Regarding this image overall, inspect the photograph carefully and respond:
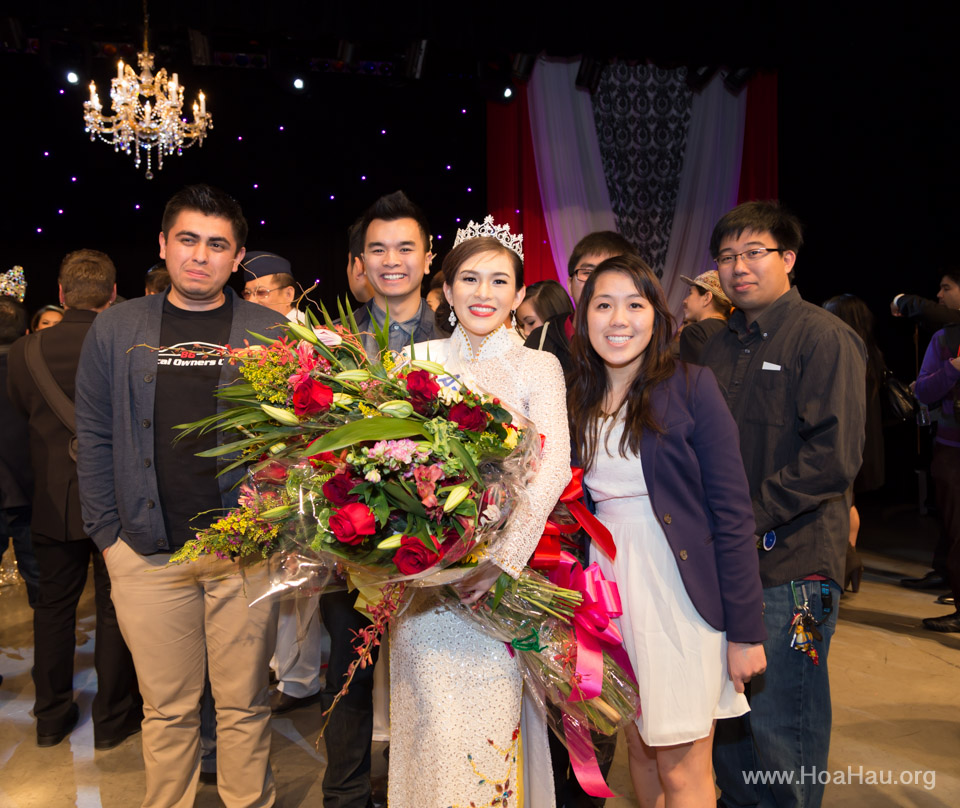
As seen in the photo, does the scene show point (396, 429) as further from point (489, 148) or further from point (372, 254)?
point (489, 148)

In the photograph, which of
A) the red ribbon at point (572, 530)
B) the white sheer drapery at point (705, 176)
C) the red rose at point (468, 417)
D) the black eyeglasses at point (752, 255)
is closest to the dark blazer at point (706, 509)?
the red ribbon at point (572, 530)

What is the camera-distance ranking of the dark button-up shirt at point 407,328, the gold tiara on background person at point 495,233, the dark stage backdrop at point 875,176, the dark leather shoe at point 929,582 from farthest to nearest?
the dark stage backdrop at point 875,176, the dark leather shoe at point 929,582, the dark button-up shirt at point 407,328, the gold tiara on background person at point 495,233

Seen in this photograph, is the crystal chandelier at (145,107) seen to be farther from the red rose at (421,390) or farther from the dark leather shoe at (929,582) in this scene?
the dark leather shoe at (929,582)

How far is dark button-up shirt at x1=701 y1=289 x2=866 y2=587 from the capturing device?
202 cm

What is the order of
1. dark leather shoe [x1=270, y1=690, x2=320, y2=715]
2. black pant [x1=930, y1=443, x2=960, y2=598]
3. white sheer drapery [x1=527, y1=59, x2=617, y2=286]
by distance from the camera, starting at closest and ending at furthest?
dark leather shoe [x1=270, y1=690, x2=320, y2=715], black pant [x1=930, y1=443, x2=960, y2=598], white sheer drapery [x1=527, y1=59, x2=617, y2=286]

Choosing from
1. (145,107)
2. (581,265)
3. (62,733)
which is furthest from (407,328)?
(145,107)

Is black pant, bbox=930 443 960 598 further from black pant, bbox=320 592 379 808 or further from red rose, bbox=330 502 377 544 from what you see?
red rose, bbox=330 502 377 544

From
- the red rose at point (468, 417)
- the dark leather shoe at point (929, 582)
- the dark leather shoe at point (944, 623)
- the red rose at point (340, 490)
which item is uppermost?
the red rose at point (468, 417)

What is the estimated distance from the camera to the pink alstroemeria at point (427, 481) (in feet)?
4.57

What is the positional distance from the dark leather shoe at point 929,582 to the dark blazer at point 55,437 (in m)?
4.82

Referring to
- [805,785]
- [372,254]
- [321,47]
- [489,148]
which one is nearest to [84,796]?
[372,254]

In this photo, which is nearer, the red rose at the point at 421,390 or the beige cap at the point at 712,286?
the red rose at the point at 421,390

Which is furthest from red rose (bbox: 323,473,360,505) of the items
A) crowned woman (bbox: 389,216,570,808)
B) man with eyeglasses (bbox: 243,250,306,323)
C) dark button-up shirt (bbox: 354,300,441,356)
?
man with eyeglasses (bbox: 243,250,306,323)

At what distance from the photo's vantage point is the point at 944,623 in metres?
4.13
